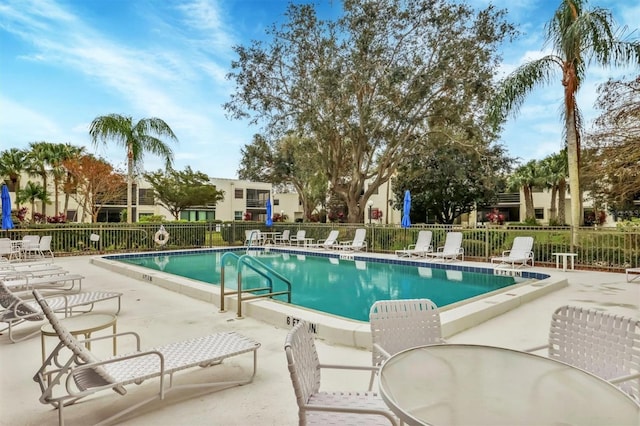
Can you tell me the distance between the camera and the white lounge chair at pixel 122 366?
8.07 ft

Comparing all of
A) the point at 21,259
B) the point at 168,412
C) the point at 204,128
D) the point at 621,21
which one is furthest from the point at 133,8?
the point at 621,21

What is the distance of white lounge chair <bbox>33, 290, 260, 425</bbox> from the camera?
2.46 metres

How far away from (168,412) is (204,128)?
16234 mm

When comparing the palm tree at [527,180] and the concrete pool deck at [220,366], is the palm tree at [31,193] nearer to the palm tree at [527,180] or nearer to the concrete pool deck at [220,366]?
the concrete pool deck at [220,366]

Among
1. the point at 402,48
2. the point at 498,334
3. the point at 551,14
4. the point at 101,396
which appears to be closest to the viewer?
the point at 101,396

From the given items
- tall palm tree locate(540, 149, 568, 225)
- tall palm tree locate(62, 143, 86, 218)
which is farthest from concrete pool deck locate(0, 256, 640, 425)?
tall palm tree locate(540, 149, 568, 225)

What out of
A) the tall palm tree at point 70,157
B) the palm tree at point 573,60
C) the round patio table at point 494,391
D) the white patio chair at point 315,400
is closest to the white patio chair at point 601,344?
the round patio table at point 494,391

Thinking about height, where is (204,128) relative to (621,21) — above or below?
below

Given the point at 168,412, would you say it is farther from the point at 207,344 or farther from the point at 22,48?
the point at 22,48

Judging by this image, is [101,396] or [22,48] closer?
[101,396]

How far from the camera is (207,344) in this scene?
10.9ft

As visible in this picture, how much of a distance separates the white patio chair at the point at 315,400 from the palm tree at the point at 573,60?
10753 millimetres


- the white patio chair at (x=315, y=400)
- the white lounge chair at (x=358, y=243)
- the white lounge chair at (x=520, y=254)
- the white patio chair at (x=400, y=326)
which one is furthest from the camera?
the white lounge chair at (x=358, y=243)

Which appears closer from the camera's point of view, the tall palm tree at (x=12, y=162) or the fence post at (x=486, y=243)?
the fence post at (x=486, y=243)
